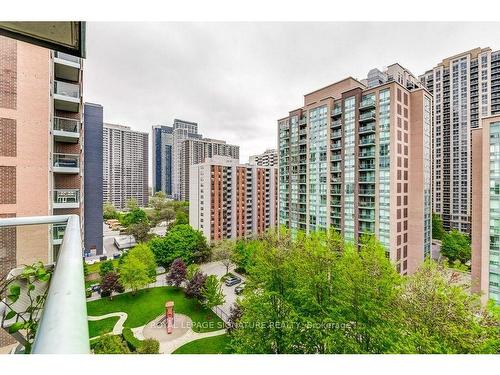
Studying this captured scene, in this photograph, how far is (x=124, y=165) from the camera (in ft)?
61.3

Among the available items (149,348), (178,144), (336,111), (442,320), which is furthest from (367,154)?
(178,144)

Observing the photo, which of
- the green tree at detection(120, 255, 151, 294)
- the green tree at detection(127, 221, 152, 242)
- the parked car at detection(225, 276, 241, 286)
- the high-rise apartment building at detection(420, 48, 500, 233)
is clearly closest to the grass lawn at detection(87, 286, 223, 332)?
the green tree at detection(120, 255, 151, 294)

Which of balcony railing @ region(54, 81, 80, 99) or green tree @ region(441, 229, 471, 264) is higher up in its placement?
balcony railing @ region(54, 81, 80, 99)

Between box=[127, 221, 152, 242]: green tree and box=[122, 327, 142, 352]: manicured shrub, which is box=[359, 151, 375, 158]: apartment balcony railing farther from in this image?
box=[127, 221, 152, 242]: green tree

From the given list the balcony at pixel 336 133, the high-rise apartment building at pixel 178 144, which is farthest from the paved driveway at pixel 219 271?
the high-rise apartment building at pixel 178 144

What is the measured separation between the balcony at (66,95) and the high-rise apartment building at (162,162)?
19.8 m

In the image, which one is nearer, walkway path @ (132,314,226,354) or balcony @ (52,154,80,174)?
balcony @ (52,154,80,174)

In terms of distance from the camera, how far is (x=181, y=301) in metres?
7.80

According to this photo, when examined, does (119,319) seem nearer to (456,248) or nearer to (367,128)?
(367,128)

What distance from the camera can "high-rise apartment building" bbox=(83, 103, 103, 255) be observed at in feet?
28.9

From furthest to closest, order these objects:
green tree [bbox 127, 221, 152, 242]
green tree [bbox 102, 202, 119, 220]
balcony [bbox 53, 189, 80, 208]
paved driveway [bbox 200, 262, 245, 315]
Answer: green tree [bbox 102, 202, 119, 220], green tree [bbox 127, 221, 152, 242], paved driveway [bbox 200, 262, 245, 315], balcony [bbox 53, 189, 80, 208]

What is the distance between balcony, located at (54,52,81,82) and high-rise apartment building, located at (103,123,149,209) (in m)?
14.5

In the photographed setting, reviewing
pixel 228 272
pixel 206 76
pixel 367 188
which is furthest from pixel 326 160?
pixel 228 272
